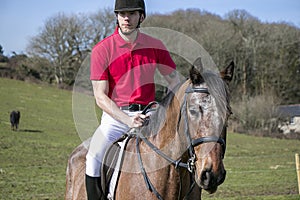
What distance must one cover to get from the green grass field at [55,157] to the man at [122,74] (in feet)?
27.6

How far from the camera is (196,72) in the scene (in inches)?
133

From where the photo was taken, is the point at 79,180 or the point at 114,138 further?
the point at 79,180

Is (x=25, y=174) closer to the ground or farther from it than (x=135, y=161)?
closer to the ground

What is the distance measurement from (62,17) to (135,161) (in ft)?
160

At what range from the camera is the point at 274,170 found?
19.6m

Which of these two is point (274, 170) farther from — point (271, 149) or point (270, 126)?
point (270, 126)

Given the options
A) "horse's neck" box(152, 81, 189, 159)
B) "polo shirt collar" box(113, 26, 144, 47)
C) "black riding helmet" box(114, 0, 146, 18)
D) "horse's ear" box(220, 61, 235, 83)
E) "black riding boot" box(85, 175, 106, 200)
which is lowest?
"black riding boot" box(85, 175, 106, 200)

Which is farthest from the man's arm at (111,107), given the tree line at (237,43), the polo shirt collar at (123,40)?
the tree line at (237,43)

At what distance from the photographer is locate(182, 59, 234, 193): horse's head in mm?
3157

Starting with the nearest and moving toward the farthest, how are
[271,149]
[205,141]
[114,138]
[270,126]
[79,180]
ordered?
[205,141] < [114,138] < [79,180] < [271,149] < [270,126]

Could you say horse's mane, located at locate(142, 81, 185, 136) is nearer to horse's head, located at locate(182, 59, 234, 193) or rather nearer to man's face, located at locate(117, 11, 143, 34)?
horse's head, located at locate(182, 59, 234, 193)

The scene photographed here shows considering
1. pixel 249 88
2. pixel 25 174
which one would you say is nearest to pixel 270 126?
pixel 249 88

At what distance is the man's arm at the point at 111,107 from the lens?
386 centimetres

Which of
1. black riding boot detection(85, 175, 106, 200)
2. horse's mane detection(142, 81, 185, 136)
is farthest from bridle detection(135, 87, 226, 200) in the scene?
black riding boot detection(85, 175, 106, 200)
